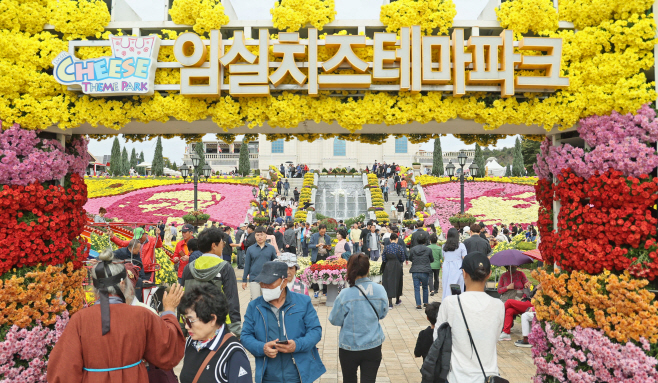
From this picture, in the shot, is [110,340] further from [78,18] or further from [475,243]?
[475,243]

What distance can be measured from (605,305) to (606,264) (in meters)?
0.41

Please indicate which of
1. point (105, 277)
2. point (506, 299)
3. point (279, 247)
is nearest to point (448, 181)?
point (279, 247)

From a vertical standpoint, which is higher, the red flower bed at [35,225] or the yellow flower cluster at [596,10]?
the yellow flower cluster at [596,10]

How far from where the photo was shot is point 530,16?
575 centimetres

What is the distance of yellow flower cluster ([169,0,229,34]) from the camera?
5.86m

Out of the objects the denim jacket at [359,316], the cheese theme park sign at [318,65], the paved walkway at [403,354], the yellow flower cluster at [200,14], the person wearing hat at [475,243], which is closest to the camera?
the denim jacket at [359,316]

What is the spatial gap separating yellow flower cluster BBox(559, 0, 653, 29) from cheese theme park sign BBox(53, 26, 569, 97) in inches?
23.0

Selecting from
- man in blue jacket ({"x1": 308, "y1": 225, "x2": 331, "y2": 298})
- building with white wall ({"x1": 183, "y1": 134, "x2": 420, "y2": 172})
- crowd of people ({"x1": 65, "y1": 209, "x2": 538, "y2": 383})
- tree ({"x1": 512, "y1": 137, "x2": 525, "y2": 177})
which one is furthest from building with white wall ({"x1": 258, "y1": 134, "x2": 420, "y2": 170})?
crowd of people ({"x1": 65, "y1": 209, "x2": 538, "y2": 383})

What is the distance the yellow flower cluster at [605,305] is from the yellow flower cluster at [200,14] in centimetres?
471

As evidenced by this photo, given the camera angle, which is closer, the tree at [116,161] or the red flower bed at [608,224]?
the red flower bed at [608,224]

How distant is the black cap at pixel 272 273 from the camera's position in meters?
3.84

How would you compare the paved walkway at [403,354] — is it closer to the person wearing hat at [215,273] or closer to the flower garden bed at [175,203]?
the person wearing hat at [215,273]

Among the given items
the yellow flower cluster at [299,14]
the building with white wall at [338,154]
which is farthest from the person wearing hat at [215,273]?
the building with white wall at [338,154]

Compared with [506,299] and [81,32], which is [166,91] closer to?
[81,32]
